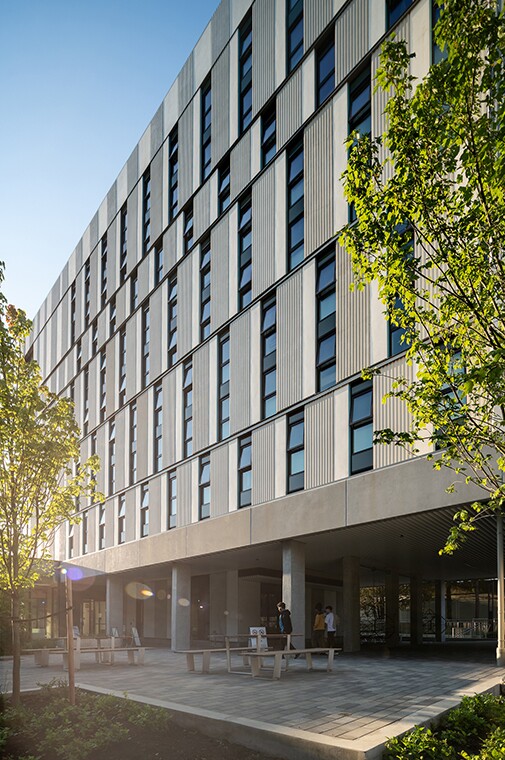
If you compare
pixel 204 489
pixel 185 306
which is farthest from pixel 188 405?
pixel 185 306

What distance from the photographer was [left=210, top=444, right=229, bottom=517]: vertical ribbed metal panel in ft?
90.0

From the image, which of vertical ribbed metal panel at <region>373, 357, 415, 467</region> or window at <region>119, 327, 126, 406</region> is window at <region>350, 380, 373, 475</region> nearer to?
vertical ribbed metal panel at <region>373, 357, 415, 467</region>

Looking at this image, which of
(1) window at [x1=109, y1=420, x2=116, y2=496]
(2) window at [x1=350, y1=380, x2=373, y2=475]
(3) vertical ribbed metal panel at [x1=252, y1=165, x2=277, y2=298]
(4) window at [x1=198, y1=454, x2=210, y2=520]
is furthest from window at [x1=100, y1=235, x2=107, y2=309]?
(2) window at [x1=350, y1=380, x2=373, y2=475]

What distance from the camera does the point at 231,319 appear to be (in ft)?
91.2

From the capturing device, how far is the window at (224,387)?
28.2 meters

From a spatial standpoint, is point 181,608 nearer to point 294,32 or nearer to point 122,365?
point 122,365

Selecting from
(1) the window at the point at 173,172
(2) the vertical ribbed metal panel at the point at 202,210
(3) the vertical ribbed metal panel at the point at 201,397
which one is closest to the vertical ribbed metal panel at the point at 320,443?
(3) the vertical ribbed metal panel at the point at 201,397

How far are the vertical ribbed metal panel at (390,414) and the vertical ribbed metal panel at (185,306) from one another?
1342 cm

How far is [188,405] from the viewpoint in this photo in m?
31.9

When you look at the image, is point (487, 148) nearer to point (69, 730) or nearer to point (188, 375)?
point (69, 730)

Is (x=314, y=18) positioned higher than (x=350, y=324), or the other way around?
(x=314, y=18)

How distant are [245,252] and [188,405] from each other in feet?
25.2

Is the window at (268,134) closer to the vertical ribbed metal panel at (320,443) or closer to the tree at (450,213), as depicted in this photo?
the vertical ribbed metal panel at (320,443)

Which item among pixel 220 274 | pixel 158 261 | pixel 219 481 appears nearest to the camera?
pixel 219 481
